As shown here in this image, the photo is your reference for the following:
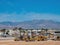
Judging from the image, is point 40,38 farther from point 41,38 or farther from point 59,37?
point 59,37

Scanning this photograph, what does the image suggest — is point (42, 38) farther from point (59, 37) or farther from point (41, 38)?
point (59, 37)

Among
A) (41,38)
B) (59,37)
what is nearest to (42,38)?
(41,38)

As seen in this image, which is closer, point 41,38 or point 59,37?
point 41,38

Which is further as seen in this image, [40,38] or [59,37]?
[59,37]

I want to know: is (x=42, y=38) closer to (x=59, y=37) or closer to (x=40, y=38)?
(x=40, y=38)

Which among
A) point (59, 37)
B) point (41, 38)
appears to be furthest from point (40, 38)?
point (59, 37)

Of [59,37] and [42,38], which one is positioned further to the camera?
[59,37]
